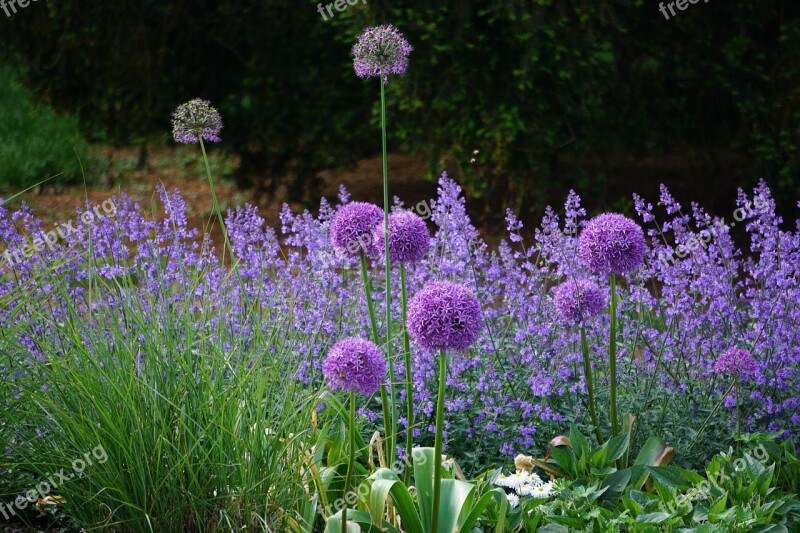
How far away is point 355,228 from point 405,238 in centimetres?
18

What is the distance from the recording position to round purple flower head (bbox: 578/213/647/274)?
10.1 ft

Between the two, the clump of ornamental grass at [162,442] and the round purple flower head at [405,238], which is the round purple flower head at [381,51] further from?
the clump of ornamental grass at [162,442]

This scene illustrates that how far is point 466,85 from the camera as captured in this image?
7184 millimetres

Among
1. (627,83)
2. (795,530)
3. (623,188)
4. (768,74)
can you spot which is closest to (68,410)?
(795,530)

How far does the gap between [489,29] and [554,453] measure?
4.69 meters

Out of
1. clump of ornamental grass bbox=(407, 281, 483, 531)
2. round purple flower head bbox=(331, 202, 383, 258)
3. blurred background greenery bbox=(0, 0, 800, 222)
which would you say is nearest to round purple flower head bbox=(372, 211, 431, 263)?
round purple flower head bbox=(331, 202, 383, 258)

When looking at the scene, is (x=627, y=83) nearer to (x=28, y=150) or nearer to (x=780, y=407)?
(x=780, y=407)

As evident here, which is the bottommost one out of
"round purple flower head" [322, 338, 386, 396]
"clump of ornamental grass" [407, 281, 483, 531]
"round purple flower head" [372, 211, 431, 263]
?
"round purple flower head" [322, 338, 386, 396]

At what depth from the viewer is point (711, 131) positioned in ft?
26.3

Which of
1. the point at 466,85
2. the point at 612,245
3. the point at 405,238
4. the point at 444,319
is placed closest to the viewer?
the point at 444,319

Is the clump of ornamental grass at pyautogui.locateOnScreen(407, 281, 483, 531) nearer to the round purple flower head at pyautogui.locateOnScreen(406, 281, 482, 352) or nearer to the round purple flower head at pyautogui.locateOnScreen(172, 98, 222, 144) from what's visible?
the round purple flower head at pyautogui.locateOnScreen(406, 281, 482, 352)

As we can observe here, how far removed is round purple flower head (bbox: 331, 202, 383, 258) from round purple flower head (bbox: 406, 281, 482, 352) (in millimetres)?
510

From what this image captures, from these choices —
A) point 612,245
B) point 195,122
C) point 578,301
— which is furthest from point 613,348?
point 195,122

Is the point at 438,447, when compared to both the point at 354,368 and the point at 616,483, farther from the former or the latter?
the point at 616,483
